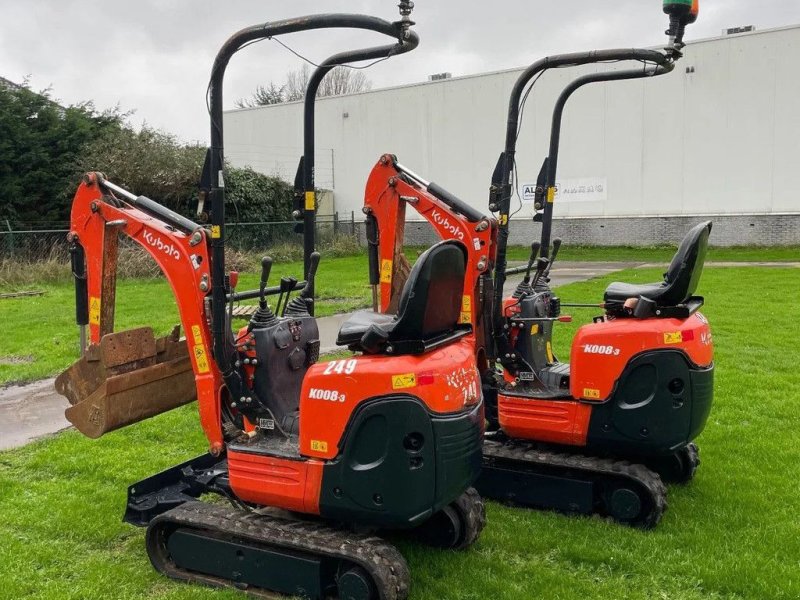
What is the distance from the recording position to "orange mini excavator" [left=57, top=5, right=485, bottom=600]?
3.63 m

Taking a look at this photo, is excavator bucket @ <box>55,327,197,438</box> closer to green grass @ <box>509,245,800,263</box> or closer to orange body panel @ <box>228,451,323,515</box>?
orange body panel @ <box>228,451,323,515</box>

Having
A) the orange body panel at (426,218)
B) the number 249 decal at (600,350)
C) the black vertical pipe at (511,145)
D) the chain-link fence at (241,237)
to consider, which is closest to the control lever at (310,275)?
the orange body panel at (426,218)

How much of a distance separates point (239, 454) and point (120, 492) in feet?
5.53

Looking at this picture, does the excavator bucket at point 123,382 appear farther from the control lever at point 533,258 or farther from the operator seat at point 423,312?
the control lever at point 533,258

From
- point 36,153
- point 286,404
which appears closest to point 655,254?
point 36,153

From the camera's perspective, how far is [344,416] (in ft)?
12.1

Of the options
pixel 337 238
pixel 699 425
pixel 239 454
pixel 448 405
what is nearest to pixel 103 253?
pixel 239 454

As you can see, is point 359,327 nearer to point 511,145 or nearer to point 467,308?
point 467,308

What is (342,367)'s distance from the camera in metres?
3.74

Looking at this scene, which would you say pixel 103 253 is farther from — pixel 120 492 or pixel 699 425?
pixel 699 425

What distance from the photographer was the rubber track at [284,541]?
367cm

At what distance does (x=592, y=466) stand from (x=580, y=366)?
64cm

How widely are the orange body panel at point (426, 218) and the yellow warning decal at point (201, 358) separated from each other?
205 cm

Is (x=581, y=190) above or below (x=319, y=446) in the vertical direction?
above
